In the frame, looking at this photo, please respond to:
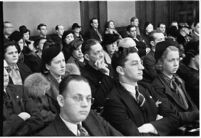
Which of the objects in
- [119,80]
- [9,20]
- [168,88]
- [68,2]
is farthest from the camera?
[68,2]

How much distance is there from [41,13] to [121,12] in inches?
56.1

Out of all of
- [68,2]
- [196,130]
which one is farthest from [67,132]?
[68,2]

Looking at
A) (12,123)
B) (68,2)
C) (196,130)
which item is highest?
(68,2)

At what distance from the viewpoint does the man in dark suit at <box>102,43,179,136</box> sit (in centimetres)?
239

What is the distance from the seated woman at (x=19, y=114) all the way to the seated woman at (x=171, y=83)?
3.27 ft

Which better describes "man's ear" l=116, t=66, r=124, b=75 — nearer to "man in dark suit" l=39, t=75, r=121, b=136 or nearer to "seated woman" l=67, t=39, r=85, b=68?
"man in dark suit" l=39, t=75, r=121, b=136

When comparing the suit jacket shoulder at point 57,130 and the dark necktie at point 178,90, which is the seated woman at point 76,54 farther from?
the suit jacket shoulder at point 57,130

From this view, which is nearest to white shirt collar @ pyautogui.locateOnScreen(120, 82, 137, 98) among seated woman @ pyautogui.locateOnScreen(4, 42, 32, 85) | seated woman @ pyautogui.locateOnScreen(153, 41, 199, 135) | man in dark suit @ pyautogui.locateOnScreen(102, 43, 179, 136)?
man in dark suit @ pyautogui.locateOnScreen(102, 43, 179, 136)

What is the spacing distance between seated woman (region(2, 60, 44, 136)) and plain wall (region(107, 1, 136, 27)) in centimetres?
369

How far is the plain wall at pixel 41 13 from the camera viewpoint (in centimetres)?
529

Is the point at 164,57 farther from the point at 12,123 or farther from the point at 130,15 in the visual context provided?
the point at 130,15

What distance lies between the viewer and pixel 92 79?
3.42 meters

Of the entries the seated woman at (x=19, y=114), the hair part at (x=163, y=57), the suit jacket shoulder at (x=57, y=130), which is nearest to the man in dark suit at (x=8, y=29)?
the seated woman at (x=19, y=114)

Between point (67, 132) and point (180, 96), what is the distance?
4.07 ft
